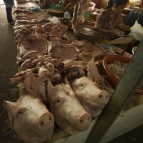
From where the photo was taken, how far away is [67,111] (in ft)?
3.71

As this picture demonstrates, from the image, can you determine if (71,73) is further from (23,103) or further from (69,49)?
(69,49)

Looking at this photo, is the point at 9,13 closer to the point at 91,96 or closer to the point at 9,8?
the point at 9,8

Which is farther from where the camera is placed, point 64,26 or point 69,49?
point 64,26

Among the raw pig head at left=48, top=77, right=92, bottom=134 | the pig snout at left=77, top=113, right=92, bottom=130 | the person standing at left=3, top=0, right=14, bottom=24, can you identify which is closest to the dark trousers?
the person standing at left=3, top=0, right=14, bottom=24

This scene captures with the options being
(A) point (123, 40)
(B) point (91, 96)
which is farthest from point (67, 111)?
(A) point (123, 40)

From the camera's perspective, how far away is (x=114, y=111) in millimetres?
1319

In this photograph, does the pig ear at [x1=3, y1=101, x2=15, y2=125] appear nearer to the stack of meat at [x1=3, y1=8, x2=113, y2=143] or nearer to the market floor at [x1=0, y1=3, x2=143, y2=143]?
the stack of meat at [x1=3, y1=8, x2=113, y2=143]

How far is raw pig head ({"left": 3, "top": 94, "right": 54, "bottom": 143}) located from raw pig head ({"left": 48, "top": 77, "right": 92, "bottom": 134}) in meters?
0.15

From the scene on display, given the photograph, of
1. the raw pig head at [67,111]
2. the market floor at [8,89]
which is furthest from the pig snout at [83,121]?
the market floor at [8,89]

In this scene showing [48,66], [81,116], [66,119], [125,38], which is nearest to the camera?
[81,116]

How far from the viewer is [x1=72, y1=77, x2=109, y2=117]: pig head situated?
1.19 meters

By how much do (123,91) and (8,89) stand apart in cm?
286

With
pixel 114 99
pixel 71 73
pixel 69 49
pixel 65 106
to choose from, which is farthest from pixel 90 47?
pixel 65 106

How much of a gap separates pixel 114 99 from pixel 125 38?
2368 millimetres
